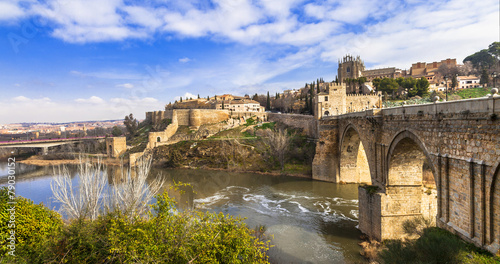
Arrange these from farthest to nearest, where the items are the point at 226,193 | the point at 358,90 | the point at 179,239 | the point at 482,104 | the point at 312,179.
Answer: the point at 358,90, the point at 312,179, the point at 226,193, the point at 482,104, the point at 179,239

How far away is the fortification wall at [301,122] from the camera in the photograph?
1390 inches

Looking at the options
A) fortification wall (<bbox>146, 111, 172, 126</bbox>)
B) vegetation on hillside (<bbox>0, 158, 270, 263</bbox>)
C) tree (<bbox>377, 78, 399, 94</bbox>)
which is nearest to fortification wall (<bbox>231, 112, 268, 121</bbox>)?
fortification wall (<bbox>146, 111, 172, 126</bbox>)

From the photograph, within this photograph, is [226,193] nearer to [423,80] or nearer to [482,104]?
[482,104]

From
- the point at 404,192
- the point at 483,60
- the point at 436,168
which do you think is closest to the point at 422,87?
Answer: the point at 483,60

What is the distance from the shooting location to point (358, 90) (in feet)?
161

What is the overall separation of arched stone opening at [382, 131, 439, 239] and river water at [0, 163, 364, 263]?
2.33 m

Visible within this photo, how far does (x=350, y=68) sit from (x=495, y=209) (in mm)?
60203

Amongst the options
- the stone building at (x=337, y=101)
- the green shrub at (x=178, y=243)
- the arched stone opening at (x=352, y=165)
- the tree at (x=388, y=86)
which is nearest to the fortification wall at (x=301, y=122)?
the stone building at (x=337, y=101)

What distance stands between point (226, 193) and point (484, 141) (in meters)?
20.3

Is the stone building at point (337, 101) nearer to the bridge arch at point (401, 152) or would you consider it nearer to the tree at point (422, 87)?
the tree at point (422, 87)

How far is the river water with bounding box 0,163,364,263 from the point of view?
1370 centimetres

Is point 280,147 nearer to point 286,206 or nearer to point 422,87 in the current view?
point 286,206

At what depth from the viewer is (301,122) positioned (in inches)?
1543

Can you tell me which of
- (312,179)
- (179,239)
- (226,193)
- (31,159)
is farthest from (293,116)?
(31,159)
